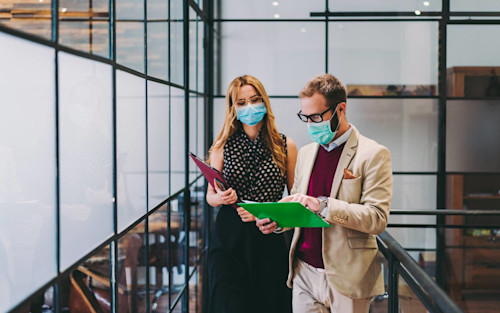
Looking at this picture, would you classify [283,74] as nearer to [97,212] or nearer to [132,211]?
[132,211]

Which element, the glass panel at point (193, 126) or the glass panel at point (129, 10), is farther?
the glass panel at point (193, 126)

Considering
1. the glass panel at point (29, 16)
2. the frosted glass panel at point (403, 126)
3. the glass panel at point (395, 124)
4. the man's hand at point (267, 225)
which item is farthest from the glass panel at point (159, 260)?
the frosted glass panel at point (403, 126)

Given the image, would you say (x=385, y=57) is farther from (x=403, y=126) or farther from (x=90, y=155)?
(x=90, y=155)

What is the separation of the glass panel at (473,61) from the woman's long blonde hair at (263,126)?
7.49ft

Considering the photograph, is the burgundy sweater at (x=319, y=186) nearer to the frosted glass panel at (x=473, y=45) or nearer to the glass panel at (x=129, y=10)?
the glass panel at (x=129, y=10)

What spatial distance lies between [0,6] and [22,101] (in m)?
0.22

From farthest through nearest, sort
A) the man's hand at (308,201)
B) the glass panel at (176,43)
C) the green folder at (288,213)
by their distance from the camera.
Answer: the glass panel at (176,43) → the man's hand at (308,201) → the green folder at (288,213)

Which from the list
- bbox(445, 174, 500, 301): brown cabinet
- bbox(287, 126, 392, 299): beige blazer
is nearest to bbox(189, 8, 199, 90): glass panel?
bbox(287, 126, 392, 299): beige blazer

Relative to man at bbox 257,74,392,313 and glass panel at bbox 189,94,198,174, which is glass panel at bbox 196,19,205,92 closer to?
glass panel at bbox 189,94,198,174

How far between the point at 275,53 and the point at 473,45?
1606mm

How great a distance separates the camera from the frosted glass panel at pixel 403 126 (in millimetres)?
4578

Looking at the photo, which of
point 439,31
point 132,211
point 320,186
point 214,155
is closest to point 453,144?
point 439,31

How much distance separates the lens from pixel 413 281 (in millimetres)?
1765

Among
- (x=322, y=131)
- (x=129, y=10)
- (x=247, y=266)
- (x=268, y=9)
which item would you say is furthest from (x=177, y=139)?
(x=268, y=9)
